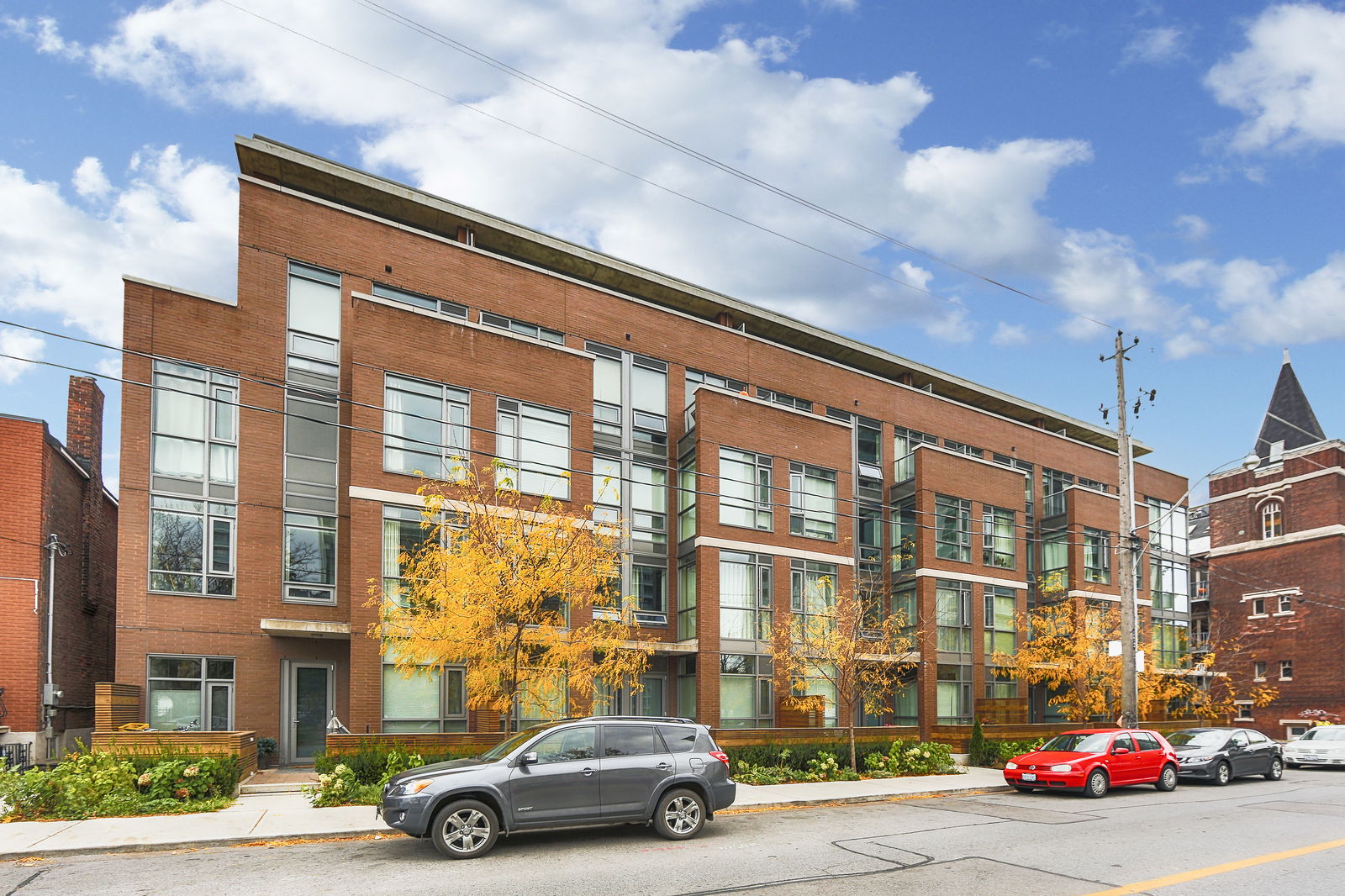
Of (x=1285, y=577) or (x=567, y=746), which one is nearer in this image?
(x=567, y=746)

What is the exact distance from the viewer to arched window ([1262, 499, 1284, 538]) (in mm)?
48125

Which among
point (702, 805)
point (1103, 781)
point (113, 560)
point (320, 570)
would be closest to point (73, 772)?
point (320, 570)

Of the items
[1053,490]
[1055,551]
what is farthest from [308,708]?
[1053,490]

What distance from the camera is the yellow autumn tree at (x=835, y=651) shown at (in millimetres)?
25562

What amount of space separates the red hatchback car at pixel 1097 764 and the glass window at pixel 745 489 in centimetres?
1044

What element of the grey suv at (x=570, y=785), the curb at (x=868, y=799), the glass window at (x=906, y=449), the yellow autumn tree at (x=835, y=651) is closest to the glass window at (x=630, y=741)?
the grey suv at (x=570, y=785)

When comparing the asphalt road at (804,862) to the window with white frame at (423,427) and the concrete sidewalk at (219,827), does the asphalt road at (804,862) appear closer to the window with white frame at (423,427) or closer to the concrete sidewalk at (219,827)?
the concrete sidewalk at (219,827)

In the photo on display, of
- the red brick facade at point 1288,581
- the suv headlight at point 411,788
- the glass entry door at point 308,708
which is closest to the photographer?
the suv headlight at point 411,788

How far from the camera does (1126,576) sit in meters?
25.4

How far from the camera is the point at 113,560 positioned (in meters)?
31.0

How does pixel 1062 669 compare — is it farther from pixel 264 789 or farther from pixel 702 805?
pixel 264 789

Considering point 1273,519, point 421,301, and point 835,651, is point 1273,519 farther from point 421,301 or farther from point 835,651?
point 421,301

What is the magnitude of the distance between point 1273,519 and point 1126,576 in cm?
2890

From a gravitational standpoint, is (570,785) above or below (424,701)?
above
